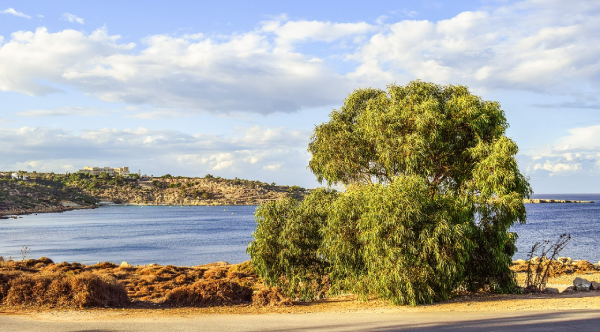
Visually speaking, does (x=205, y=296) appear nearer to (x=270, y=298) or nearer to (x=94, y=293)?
(x=270, y=298)

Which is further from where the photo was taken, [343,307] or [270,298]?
[270,298]

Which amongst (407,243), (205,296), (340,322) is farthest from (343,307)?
(205,296)

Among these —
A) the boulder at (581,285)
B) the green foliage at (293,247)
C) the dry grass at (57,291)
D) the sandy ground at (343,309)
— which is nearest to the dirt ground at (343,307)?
the sandy ground at (343,309)

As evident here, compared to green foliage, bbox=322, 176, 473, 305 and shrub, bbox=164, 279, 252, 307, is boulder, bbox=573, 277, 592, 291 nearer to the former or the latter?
green foliage, bbox=322, 176, 473, 305

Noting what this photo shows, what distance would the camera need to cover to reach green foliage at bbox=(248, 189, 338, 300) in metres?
23.0

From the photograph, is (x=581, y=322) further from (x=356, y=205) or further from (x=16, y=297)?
(x=16, y=297)

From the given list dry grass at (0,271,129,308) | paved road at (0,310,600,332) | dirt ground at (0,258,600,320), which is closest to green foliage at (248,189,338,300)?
dirt ground at (0,258,600,320)

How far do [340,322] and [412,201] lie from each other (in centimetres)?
626

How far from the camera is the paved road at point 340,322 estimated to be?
43.9 ft

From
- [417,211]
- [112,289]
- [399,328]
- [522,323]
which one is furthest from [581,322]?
[112,289]

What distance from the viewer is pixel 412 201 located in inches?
750

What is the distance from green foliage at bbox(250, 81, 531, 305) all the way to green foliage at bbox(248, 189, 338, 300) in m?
0.07

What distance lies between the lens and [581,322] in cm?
1355

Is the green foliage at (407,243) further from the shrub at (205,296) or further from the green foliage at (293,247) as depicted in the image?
the shrub at (205,296)
